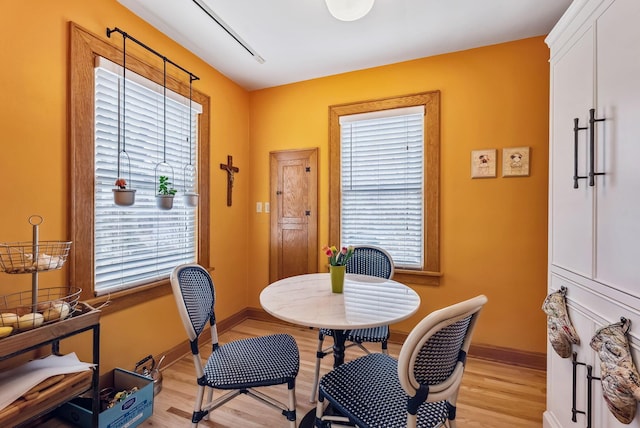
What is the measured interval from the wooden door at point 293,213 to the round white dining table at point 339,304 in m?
1.14

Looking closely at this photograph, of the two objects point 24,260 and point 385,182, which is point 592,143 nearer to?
point 385,182

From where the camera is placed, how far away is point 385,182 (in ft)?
9.48

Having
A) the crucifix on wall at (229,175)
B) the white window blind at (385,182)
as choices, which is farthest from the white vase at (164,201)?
the white window blind at (385,182)

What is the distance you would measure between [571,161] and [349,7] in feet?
4.62

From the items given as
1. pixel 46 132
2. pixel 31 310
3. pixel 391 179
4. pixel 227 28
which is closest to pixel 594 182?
pixel 391 179

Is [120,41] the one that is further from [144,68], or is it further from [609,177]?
[609,177]

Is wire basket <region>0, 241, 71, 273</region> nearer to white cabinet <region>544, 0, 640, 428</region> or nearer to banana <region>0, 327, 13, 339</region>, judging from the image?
banana <region>0, 327, 13, 339</region>

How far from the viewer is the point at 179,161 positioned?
8.44ft

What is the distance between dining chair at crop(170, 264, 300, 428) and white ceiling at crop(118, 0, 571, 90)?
1.91 meters

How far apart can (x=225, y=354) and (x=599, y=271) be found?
187cm

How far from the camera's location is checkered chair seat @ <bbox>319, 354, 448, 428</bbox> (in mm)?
1109

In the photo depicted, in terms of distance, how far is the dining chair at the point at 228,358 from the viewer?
1.40 m

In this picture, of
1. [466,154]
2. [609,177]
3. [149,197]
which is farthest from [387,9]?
[149,197]

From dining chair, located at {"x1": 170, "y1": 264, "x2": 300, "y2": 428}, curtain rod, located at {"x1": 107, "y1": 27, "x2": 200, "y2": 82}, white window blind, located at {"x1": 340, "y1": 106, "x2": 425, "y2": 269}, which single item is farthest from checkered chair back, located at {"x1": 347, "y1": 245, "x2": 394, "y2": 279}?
curtain rod, located at {"x1": 107, "y1": 27, "x2": 200, "y2": 82}
